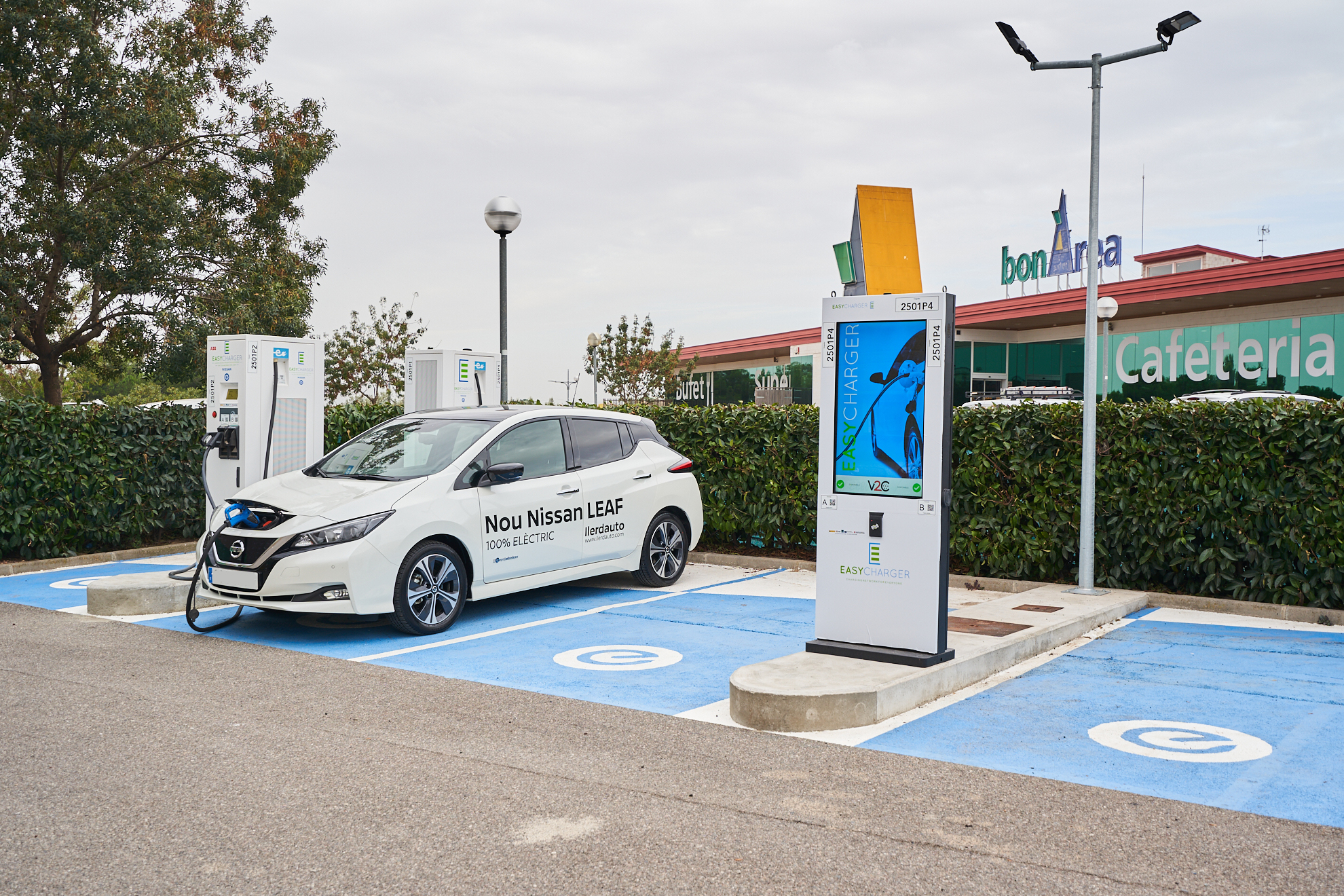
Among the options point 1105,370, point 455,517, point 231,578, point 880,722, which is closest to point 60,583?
point 231,578

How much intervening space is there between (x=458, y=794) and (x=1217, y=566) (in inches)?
293

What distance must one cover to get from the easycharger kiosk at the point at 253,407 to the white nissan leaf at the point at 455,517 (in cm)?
175

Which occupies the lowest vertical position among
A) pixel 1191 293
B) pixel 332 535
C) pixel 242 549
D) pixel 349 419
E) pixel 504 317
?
pixel 242 549

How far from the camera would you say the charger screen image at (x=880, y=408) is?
6.54 m

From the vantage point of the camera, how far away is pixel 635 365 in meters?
43.2

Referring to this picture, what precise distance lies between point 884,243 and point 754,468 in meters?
5.77

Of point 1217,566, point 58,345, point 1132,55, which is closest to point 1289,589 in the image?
point 1217,566

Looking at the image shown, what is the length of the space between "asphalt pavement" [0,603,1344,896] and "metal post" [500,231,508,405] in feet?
23.5

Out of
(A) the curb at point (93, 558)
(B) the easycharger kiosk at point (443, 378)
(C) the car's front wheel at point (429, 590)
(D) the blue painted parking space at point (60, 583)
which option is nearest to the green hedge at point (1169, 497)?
(C) the car's front wheel at point (429, 590)

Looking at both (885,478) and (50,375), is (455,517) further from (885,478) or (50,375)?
(50,375)

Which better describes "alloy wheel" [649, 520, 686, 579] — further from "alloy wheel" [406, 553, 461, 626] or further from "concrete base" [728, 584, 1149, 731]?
"concrete base" [728, 584, 1149, 731]

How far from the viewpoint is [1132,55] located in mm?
9211

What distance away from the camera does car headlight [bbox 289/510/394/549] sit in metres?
7.74

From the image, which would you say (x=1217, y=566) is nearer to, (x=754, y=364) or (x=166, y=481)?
(x=166, y=481)
